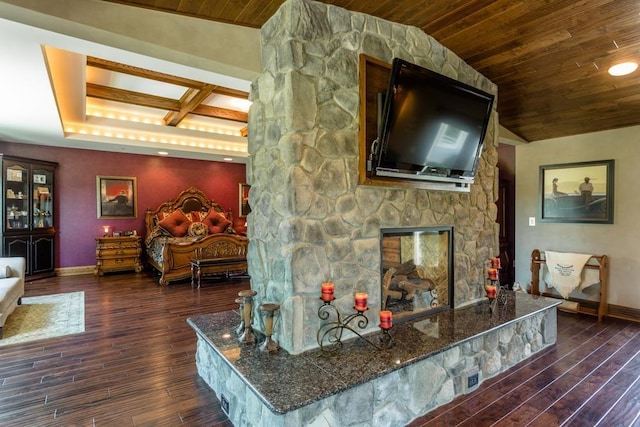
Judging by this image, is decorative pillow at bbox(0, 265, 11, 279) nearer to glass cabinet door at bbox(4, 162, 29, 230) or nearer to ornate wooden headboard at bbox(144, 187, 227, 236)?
glass cabinet door at bbox(4, 162, 29, 230)

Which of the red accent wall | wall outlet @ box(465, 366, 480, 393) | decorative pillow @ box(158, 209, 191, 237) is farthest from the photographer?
decorative pillow @ box(158, 209, 191, 237)

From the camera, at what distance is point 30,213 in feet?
19.7

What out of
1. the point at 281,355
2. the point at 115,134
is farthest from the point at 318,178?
the point at 115,134

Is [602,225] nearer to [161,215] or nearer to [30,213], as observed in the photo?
[161,215]

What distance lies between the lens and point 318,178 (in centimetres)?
224

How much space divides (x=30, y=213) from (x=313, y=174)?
6353 millimetres

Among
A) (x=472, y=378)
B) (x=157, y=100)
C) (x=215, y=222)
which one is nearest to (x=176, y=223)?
(x=215, y=222)

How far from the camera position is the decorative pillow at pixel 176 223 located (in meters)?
7.13

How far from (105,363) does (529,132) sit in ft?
18.0

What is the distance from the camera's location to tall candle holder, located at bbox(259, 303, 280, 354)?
2.11 meters

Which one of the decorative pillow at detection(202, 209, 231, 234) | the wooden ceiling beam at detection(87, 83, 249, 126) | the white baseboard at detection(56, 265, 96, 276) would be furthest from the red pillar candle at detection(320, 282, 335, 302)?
the white baseboard at detection(56, 265, 96, 276)

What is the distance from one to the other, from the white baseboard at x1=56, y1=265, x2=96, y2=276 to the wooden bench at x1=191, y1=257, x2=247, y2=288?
259 cm

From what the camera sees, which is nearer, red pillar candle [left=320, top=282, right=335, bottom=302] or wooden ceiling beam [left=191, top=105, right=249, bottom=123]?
red pillar candle [left=320, top=282, right=335, bottom=302]

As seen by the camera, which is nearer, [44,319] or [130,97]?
[44,319]
